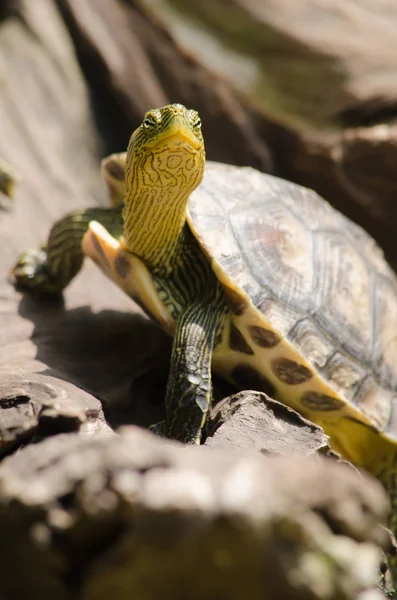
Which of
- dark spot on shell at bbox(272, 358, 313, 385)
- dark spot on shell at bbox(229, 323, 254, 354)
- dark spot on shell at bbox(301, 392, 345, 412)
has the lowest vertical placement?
dark spot on shell at bbox(301, 392, 345, 412)

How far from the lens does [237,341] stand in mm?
2676

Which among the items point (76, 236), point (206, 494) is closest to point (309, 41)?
point (76, 236)

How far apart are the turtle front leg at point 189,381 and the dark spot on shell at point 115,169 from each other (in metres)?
0.93

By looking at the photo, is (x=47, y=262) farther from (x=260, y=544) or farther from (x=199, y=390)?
(x=260, y=544)

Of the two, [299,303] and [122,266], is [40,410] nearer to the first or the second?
[122,266]

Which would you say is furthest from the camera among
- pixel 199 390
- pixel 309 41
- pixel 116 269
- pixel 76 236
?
pixel 309 41

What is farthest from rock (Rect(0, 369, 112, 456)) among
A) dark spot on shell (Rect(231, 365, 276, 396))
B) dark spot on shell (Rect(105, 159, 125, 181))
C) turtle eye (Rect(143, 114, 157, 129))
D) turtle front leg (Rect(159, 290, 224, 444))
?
dark spot on shell (Rect(105, 159, 125, 181))

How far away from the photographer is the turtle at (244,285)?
246 cm

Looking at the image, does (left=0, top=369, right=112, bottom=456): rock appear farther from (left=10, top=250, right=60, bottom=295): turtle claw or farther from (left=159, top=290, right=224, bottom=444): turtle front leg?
(left=10, top=250, right=60, bottom=295): turtle claw

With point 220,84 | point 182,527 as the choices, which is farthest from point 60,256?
point 182,527

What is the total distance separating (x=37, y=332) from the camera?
113 inches

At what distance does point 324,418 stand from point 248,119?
2417 millimetres

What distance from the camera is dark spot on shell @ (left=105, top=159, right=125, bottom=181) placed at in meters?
3.09

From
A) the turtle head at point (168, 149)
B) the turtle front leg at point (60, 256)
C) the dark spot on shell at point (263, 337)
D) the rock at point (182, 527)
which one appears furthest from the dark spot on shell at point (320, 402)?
the rock at point (182, 527)
